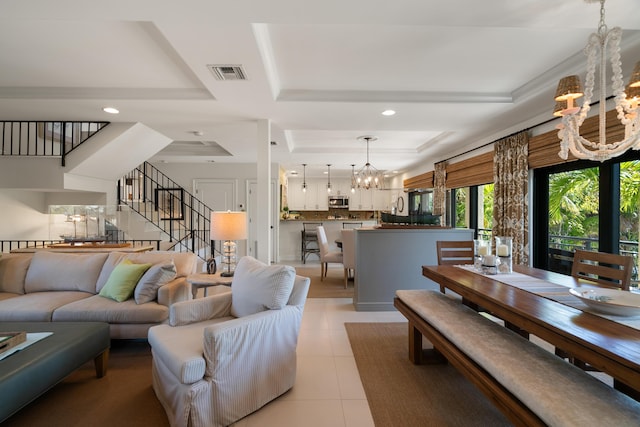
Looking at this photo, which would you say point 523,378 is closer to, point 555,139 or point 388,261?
point 388,261

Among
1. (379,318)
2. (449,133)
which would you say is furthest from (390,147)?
(379,318)

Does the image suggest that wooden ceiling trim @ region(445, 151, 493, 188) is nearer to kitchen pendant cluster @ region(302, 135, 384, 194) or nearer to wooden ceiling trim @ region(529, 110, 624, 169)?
wooden ceiling trim @ region(529, 110, 624, 169)

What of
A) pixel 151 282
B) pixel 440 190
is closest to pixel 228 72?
pixel 151 282

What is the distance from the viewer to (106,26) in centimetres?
222

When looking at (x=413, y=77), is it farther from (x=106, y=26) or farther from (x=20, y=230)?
(x=20, y=230)

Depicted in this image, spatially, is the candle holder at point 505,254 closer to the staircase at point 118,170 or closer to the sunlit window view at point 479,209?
the sunlit window view at point 479,209

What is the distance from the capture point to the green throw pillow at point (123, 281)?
9.07ft

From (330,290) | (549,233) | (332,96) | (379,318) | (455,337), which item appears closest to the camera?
(455,337)

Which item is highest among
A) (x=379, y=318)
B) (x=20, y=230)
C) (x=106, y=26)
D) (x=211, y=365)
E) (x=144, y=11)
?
(x=106, y=26)

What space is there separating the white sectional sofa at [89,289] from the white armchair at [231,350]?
29.1 inches

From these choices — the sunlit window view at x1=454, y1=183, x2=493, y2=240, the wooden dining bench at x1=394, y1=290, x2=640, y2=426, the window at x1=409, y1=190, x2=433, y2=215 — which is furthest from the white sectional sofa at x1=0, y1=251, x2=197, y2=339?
the window at x1=409, y1=190, x2=433, y2=215

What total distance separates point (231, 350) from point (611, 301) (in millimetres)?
2049

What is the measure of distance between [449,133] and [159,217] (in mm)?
6221

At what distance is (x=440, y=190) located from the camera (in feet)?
21.4
